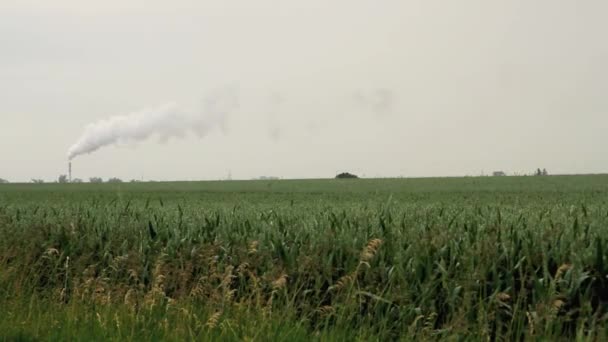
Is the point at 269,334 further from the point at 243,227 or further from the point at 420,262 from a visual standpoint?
the point at 243,227

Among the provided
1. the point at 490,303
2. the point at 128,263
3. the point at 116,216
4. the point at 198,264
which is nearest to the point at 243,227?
the point at 198,264

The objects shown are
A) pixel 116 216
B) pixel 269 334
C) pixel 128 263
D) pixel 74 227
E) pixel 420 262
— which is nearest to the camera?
pixel 269 334

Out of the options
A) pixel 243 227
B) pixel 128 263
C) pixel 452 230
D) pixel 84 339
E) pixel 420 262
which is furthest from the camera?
pixel 243 227

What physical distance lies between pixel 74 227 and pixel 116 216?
91cm

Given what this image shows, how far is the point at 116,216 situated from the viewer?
449 inches

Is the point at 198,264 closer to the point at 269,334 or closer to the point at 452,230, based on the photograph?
the point at 269,334

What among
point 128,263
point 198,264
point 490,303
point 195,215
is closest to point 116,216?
point 195,215

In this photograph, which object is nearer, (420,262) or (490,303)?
(490,303)

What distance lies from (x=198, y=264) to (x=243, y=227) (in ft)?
4.01

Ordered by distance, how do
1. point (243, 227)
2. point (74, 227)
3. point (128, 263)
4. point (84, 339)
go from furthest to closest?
point (74, 227) < point (243, 227) < point (128, 263) < point (84, 339)

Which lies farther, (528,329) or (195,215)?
(195,215)

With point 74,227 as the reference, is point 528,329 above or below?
below

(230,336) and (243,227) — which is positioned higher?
(243,227)

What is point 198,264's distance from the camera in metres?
8.48
